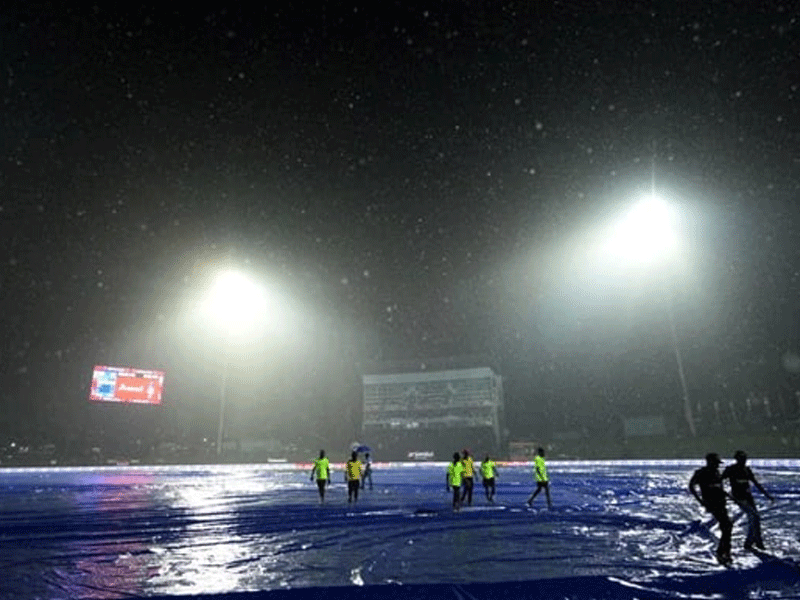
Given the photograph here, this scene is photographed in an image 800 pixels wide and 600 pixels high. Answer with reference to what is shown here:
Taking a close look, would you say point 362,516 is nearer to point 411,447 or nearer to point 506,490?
point 506,490

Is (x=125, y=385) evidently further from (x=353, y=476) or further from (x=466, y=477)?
(x=466, y=477)

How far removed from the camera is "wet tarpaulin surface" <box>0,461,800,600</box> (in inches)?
262

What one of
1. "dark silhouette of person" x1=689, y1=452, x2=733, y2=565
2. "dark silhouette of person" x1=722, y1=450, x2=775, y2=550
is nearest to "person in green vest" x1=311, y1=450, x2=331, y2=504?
"dark silhouette of person" x1=689, y1=452, x2=733, y2=565

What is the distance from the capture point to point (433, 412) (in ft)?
Answer: 235

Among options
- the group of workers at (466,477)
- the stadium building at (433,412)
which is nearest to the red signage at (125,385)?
the stadium building at (433,412)

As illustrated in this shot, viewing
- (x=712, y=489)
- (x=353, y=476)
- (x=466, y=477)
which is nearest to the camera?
(x=712, y=489)

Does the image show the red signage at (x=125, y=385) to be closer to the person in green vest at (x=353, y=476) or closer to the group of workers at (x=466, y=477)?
the person in green vest at (x=353, y=476)

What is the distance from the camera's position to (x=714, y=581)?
666 cm

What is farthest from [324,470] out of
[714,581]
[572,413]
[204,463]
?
[572,413]

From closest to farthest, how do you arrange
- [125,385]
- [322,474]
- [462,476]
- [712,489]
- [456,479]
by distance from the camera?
[712,489], [456,479], [462,476], [322,474], [125,385]

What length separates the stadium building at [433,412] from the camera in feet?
226

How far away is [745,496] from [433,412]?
6373 cm

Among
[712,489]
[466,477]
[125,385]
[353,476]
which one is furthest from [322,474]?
[125,385]

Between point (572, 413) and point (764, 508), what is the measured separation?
63.0m
